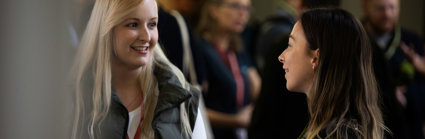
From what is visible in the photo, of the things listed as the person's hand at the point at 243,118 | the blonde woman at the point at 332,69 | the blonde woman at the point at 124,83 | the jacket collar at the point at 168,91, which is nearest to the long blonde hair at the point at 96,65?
the blonde woman at the point at 124,83

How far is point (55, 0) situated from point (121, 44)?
0.89 m

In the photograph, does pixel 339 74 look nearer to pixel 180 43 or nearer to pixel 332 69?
pixel 332 69

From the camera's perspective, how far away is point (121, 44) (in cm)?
220

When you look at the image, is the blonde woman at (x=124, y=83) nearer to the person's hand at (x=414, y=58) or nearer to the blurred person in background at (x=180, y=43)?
the blurred person in background at (x=180, y=43)

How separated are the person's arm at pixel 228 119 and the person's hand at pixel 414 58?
125 cm

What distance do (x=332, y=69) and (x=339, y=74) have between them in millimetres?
31

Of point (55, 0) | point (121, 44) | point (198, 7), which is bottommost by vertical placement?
point (198, 7)

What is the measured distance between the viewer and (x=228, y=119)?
506 centimetres

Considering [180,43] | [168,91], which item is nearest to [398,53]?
[180,43]

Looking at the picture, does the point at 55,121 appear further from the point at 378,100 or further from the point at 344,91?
the point at 378,100

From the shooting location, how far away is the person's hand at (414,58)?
507cm

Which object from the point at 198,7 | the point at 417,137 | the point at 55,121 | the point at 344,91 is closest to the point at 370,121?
the point at 344,91

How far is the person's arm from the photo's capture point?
5012 millimetres

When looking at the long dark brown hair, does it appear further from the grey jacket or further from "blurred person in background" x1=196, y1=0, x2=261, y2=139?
"blurred person in background" x1=196, y1=0, x2=261, y2=139
